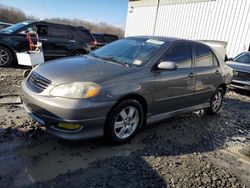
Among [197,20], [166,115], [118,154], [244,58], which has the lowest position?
[118,154]

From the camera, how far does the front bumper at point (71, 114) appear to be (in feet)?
10.2

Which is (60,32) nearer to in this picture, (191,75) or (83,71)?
(191,75)

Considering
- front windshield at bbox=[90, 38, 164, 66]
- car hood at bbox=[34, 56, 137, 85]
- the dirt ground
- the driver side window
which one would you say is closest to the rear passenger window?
the driver side window

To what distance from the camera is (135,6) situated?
2156cm

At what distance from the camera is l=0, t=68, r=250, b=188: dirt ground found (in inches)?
113

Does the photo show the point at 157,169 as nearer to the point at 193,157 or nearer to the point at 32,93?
the point at 193,157

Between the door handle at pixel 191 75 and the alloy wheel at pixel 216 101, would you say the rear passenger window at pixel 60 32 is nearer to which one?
the alloy wheel at pixel 216 101

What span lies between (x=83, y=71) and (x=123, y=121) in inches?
36.5

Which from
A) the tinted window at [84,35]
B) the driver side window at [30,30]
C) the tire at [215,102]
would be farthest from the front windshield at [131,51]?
the tinted window at [84,35]

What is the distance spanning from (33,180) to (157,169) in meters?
1.51

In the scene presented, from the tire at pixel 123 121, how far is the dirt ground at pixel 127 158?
0.15m

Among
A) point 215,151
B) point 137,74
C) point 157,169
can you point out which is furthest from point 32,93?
point 215,151

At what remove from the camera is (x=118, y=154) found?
350cm

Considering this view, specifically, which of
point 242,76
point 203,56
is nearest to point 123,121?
point 203,56
